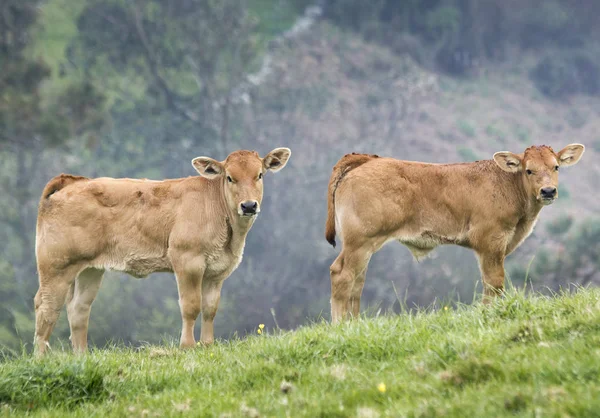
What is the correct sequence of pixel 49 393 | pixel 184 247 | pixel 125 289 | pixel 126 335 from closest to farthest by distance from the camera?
1. pixel 49 393
2. pixel 184 247
3. pixel 126 335
4. pixel 125 289

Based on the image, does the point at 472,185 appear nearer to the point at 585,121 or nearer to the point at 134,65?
the point at 134,65

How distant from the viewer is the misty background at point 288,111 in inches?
1316

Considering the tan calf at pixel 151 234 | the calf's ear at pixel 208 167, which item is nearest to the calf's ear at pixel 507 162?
the tan calf at pixel 151 234

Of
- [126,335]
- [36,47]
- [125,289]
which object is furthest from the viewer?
[36,47]

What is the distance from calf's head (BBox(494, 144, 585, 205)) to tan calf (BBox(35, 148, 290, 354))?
2957 millimetres

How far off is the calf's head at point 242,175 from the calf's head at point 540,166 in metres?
2.75

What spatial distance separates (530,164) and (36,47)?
1254 inches

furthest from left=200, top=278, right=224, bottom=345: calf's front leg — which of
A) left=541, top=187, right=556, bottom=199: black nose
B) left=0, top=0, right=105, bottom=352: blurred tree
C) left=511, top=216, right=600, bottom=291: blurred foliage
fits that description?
left=0, top=0, right=105, bottom=352: blurred tree

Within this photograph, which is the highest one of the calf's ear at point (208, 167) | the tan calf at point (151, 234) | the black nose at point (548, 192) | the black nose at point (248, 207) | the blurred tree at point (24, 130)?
the calf's ear at point (208, 167)

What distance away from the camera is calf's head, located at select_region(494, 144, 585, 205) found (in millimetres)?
9750

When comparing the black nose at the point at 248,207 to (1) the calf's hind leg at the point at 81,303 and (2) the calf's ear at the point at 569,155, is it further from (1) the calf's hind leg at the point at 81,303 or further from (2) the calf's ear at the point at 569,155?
(2) the calf's ear at the point at 569,155

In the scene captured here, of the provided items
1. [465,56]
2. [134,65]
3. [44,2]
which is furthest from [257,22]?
[465,56]

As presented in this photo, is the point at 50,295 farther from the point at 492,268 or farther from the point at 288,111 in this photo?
the point at 288,111

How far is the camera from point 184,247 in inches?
381
